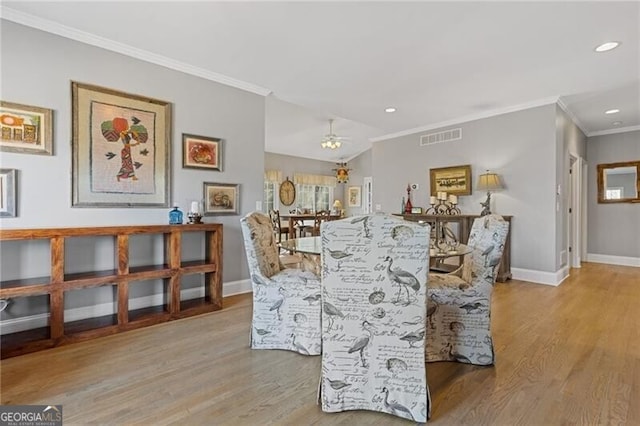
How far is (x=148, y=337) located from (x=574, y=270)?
6.16 metres

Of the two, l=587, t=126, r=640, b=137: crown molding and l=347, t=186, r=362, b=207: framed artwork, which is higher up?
l=587, t=126, r=640, b=137: crown molding

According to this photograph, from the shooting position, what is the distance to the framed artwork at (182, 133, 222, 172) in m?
3.37

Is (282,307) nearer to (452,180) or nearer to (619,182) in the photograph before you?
(452,180)

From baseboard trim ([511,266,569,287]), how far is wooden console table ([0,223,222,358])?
4.11m

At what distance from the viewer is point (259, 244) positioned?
7.97ft

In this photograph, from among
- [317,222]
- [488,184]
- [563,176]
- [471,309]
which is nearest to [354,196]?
[317,222]

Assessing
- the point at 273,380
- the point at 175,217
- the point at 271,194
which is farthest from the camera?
the point at 271,194

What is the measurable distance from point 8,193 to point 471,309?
3405 millimetres

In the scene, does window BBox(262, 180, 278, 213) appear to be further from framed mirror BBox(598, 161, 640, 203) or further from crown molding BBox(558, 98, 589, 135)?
framed mirror BBox(598, 161, 640, 203)

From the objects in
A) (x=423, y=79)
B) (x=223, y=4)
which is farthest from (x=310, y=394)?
(x=423, y=79)

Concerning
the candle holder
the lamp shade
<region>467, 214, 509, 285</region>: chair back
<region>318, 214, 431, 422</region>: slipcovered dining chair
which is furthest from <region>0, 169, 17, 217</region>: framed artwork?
the lamp shade

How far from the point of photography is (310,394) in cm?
176

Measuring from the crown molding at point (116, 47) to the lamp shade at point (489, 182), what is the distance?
3.37 metres

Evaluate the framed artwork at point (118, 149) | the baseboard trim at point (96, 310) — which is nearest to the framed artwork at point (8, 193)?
the framed artwork at point (118, 149)
